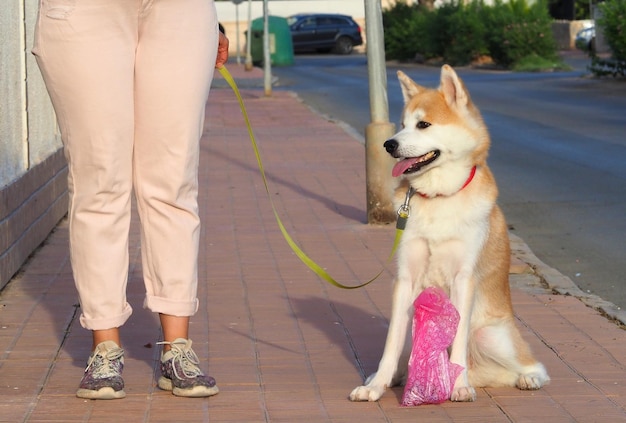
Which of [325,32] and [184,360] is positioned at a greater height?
[325,32]

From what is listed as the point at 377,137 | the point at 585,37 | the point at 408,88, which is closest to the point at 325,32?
the point at 585,37

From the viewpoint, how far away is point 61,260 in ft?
26.4

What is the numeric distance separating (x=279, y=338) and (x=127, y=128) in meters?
1.73

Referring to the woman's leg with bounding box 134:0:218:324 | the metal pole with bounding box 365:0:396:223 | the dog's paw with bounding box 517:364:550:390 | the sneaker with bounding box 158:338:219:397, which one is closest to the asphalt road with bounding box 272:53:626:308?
the metal pole with bounding box 365:0:396:223

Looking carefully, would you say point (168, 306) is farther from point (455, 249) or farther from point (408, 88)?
point (408, 88)

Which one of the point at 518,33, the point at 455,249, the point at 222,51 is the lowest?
the point at 455,249

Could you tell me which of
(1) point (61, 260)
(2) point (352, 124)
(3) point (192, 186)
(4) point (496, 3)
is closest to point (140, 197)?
(3) point (192, 186)

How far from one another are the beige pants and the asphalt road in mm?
3529

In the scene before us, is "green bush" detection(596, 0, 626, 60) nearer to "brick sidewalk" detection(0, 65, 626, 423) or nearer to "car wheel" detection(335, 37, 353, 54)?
"brick sidewalk" detection(0, 65, 626, 423)

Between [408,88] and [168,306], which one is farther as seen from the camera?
[408,88]

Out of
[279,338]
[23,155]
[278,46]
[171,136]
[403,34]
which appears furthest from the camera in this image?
[403,34]

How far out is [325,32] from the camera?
55.0 meters

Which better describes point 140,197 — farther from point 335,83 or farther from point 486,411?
point 335,83

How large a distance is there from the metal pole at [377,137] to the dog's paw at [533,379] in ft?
14.5
